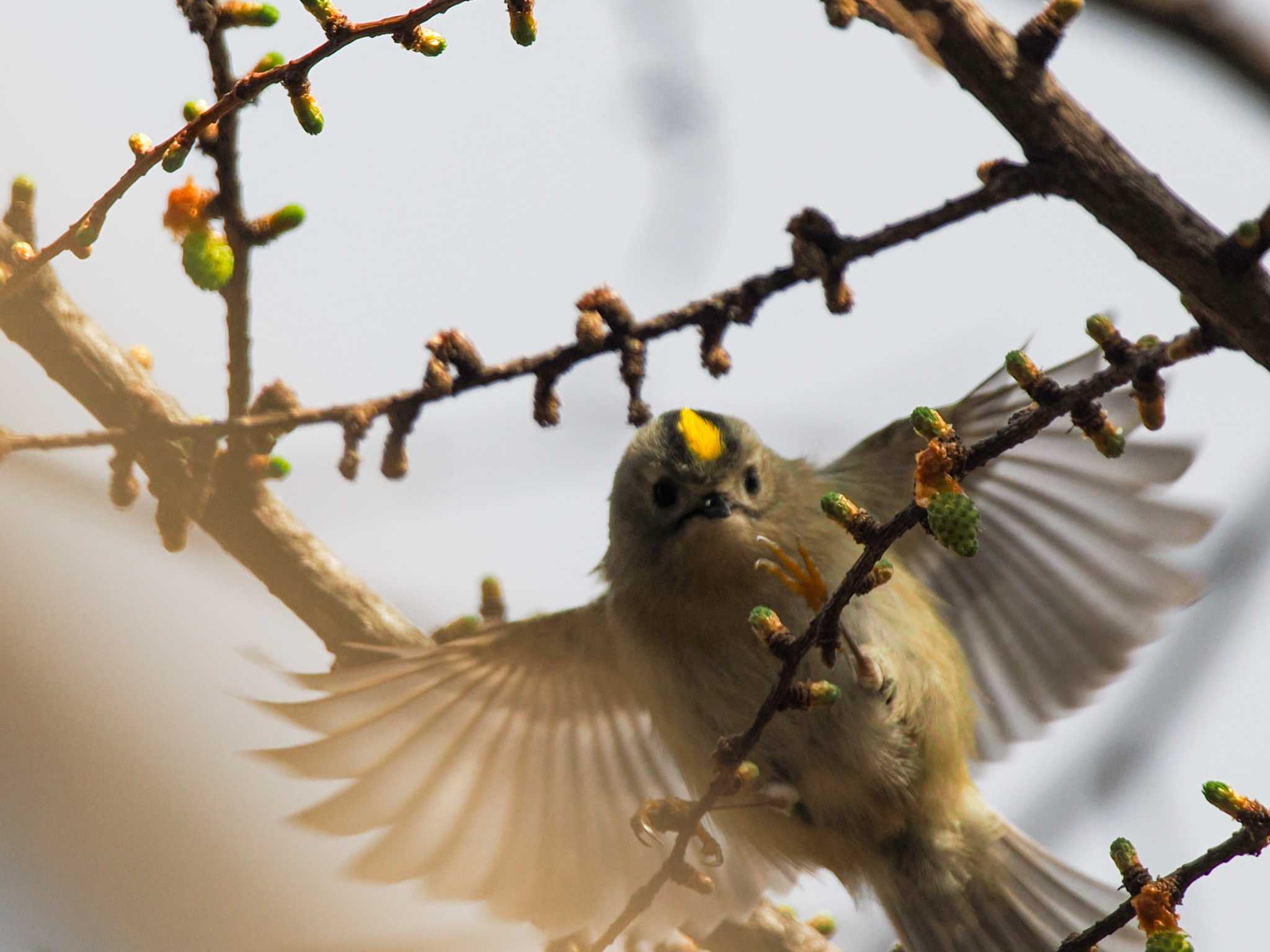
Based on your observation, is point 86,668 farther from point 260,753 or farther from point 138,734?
point 260,753

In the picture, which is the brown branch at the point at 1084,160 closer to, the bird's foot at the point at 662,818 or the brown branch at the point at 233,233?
the brown branch at the point at 233,233

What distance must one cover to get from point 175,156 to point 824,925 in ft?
7.66

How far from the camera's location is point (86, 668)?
3.88 feet

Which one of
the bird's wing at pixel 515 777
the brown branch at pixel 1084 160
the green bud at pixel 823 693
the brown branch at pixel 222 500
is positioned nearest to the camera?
the brown branch at pixel 1084 160

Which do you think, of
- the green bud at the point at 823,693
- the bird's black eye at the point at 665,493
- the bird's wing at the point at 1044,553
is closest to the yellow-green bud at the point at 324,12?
the green bud at the point at 823,693

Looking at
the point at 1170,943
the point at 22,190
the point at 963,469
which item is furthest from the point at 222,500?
the point at 1170,943

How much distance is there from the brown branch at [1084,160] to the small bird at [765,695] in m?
0.97

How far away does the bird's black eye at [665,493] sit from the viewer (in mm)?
2875

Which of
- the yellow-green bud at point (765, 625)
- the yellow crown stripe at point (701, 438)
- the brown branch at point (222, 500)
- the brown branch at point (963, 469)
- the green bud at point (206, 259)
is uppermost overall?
the brown branch at point (222, 500)

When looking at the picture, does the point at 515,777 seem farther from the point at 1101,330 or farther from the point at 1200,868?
the point at 1101,330

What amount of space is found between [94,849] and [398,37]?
3.26 ft

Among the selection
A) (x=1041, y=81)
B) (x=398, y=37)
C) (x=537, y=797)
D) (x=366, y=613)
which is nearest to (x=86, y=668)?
(x=398, y=37)

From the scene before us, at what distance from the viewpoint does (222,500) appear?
265 cm

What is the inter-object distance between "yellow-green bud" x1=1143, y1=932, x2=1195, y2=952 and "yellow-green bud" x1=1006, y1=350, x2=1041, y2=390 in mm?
616
